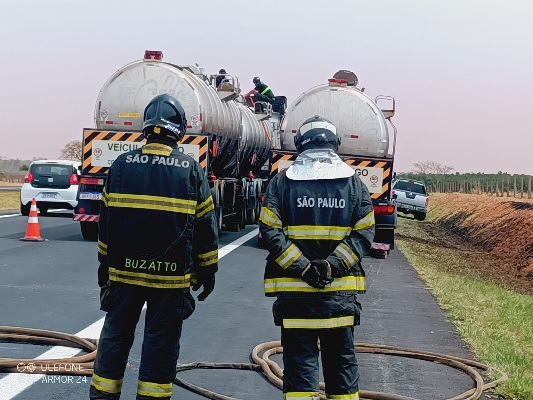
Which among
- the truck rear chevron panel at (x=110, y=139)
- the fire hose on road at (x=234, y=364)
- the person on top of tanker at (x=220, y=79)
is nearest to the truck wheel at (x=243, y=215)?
the person on top of tanker at (x=220, y=79)

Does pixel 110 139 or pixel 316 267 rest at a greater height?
pixel 316 267

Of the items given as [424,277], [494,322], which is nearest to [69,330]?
[494,322]

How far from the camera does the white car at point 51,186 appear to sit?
25078mm

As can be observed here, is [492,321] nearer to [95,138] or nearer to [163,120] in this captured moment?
[163,120]

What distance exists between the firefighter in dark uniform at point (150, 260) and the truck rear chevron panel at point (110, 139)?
11967 millimetres

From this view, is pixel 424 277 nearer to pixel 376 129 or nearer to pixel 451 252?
pixel 376 129

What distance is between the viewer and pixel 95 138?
1791 cm

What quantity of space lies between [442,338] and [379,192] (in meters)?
8.50

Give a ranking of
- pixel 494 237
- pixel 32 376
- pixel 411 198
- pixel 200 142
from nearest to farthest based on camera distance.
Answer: pixel 32 376
pixel 200 142
pixel 494 237
pixel 411 198

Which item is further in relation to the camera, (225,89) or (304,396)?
(225,89)

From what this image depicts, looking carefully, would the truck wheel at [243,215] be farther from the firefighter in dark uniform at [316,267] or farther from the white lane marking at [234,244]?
the firefighter in dark uniform at [316,267]

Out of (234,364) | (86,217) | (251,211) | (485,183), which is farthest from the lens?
(485,183)

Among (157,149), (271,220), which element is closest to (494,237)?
(271,220)

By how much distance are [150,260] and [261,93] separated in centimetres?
2321
